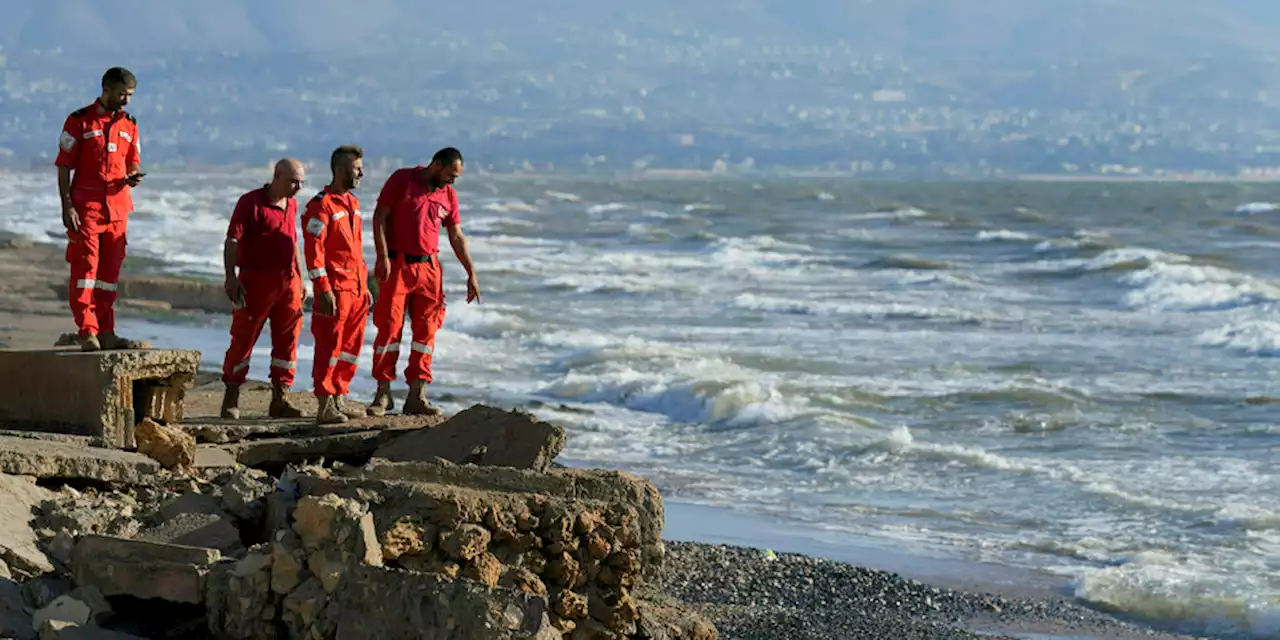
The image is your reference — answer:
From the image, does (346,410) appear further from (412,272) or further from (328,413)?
(412,272)

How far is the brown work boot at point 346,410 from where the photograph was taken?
9422 millimetres

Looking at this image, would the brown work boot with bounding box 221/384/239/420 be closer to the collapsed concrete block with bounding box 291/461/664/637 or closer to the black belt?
the black belt

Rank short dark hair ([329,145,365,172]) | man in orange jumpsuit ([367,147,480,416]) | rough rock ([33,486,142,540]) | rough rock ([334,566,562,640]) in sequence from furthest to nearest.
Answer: man in orange jumpsuit ([367,147,480,416]), short dark hair ([329,145,365,172]), rough rock ([33,486,142,540]), rough rock ([334,566,562,640])

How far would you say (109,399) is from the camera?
26.3 feet

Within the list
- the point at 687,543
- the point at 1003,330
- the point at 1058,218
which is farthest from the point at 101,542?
the point at 1058,218

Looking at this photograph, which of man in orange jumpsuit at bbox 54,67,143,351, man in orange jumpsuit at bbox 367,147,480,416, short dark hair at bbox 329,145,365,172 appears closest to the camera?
man in orange jumpsuit at bbox 54,67,143,351

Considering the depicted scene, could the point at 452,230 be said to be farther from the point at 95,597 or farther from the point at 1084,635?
the point at 95,597

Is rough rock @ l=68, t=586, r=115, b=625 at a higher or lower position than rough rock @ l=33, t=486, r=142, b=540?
lower

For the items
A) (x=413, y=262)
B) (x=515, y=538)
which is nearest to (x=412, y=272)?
(x=413, y=262)

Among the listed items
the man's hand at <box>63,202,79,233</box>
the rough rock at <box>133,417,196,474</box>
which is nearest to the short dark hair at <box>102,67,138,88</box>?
the man's hand at <box>63,202,79,233</box>

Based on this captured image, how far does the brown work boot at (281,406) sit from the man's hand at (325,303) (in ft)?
1.53

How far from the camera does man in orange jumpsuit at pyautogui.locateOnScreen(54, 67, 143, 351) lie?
8797 millimetres

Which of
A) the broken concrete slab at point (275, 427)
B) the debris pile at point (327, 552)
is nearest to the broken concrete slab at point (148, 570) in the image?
the debris pile at point (327, 552)

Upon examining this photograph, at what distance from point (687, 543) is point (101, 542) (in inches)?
166
